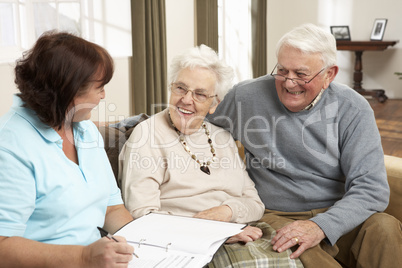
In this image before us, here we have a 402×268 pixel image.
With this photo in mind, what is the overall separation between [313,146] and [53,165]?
44.8 inches

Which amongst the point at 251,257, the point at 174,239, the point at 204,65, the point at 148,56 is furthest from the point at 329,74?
the point at 148,56

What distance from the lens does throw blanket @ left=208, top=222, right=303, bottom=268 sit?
5.06 feet

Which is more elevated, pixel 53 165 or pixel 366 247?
pixel 53 165

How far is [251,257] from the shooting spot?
155 centimetres

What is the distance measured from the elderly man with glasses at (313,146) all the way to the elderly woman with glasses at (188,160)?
6.5 inches

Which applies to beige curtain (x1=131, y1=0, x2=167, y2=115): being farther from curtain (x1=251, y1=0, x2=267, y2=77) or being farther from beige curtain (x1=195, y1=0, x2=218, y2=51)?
curtain (x1=251, y1=0, x2=267, y2=77)

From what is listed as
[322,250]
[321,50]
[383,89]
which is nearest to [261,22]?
[383,89]

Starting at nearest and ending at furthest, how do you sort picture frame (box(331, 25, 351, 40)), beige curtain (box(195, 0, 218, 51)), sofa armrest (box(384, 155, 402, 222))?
sofa armrest (box(384, 155, 402, 222)), beige curtain (box(195, 0, 218, 51)), picture frame (box(331, 25, 351, 40))

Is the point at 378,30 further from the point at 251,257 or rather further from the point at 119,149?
the point at 251,257

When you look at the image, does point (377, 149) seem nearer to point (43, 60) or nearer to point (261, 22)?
point (43, 60)

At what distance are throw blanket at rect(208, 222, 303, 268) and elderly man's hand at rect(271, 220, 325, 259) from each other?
24mm

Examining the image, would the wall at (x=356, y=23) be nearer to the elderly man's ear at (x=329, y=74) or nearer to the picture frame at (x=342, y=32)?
the picture frame at (x=342, y=32)

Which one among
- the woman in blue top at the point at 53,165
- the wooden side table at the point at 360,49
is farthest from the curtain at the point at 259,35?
the woman in blue top at the point at 53,165

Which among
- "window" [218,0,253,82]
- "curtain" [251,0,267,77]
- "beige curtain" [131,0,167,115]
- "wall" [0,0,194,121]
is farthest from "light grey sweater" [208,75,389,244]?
"curtain" [251,0,267,77]
